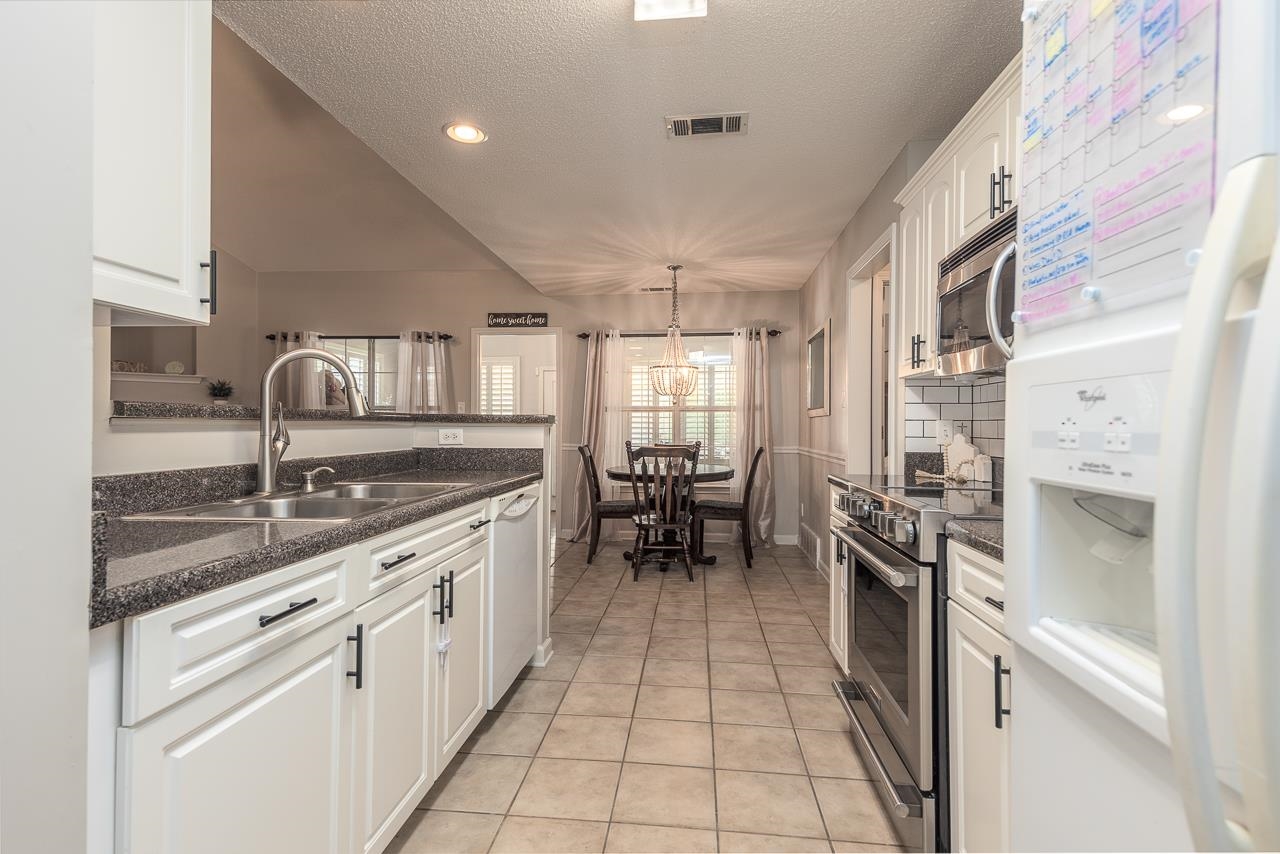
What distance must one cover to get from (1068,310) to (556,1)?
1.86 metres

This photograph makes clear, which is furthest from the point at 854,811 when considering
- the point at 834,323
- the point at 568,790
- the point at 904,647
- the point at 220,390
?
the point at 220,390

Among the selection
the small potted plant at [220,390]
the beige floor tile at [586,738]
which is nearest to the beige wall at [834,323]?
the beige floor tile at [586,738]

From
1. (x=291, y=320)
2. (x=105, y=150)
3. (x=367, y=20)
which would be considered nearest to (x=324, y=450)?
(x=105, y=150)

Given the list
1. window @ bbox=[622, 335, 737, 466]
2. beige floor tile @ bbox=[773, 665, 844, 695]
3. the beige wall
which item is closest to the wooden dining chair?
the beige wall

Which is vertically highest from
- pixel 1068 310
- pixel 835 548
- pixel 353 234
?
pixel 353 234

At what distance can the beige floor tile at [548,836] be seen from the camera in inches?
60.4

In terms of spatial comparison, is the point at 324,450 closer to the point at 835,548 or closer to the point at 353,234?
the point at 835,548

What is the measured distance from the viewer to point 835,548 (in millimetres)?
2404

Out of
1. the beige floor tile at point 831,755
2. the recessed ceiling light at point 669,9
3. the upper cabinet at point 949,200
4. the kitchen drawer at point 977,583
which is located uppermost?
the recessed ceiling light at point 669,9

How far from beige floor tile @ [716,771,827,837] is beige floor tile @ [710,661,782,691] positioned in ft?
2.08

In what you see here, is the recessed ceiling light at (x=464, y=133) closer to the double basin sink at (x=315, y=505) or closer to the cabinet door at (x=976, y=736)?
the double basin sink at (x=315, y=505)

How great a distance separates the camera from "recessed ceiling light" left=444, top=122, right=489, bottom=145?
261cm

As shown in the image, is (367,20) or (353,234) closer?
(367,20)

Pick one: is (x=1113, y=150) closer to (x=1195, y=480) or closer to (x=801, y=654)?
(x=1195, y=480)
